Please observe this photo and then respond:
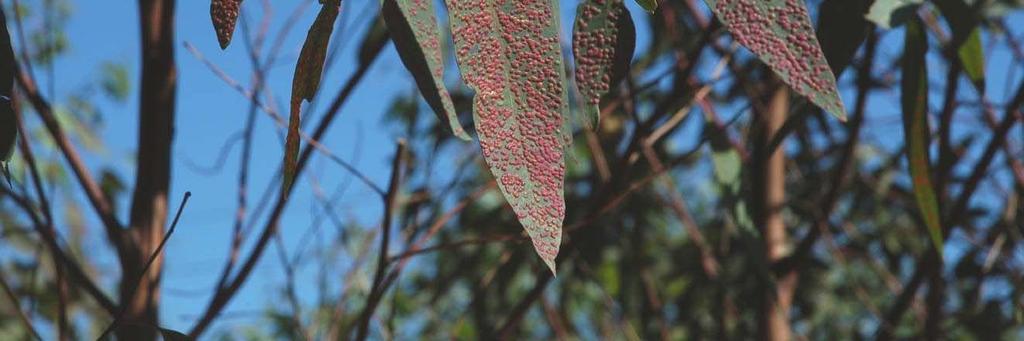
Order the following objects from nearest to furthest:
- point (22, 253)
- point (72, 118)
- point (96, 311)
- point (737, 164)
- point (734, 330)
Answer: point (737, 164) < point (734, 330) < point (96, 311) < point (72, 118) < point (22, 253)

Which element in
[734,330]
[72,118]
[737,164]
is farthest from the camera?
[72,118]

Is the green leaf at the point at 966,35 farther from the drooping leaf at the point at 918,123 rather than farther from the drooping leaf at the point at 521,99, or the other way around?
the drooping leaf at the point at 521,99

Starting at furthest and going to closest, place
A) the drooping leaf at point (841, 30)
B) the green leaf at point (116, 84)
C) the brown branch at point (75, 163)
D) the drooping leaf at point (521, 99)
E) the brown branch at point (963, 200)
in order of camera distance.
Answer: the green leaf at point (116, 84)
the brown branch at point (963, 200)
the brown branch at point (75, 163)
the drooping leaf at point (841, 30)
the drooping leaf at point (521, 99)

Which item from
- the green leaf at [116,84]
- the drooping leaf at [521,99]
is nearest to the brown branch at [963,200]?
the drooping leaf at [521,99]

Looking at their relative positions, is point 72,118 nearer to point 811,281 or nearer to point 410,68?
point 811,281

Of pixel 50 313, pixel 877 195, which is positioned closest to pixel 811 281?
pixel 877 195

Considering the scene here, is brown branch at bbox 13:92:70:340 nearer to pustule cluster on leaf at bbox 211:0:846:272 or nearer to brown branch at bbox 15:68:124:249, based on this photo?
brown branch at bbox 15:68:124:249

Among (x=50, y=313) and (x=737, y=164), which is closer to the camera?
(x=737, y=164)
